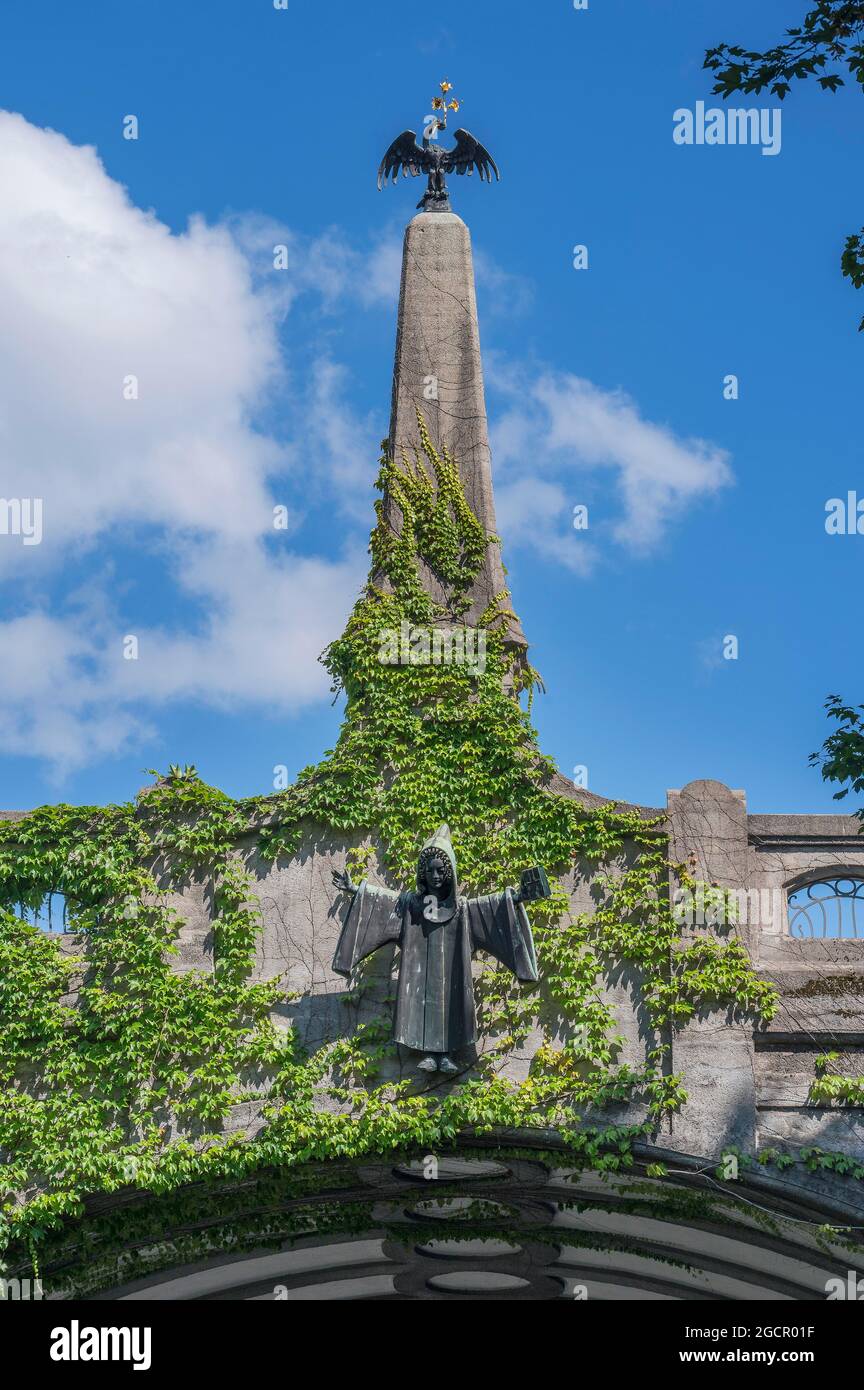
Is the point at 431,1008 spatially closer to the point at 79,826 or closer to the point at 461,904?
the point at 461,904

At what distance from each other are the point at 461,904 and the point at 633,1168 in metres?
2.51

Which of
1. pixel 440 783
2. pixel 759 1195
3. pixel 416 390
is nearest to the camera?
pixel 759 1195

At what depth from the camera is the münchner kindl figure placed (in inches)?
594

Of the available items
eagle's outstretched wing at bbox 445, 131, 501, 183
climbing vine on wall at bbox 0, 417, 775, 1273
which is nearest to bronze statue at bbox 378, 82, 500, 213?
eagle's outstretched wing at bbox 445, 131, 501, 183

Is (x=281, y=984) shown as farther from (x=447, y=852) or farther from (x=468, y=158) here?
(x=468, y=158)

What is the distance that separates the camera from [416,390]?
1831cm

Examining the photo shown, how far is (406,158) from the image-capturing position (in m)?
19.5

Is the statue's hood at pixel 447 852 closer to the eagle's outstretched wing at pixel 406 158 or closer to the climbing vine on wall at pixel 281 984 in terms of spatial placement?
the climbing vine on wall at pixel 281 984

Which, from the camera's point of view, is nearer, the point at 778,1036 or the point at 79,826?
the point at 778,1036

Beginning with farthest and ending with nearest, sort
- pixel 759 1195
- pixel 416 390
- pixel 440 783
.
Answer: pixel 416 390, pixel 440 783, pixel 759 1195

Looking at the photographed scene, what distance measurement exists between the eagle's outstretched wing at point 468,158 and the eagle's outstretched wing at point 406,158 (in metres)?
0.25

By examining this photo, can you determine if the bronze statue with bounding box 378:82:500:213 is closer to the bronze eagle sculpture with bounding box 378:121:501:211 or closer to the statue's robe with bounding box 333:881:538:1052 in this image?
the bronze eagle sculpture with bounding box 378:121:501:211

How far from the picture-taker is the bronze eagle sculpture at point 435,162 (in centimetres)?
1933
